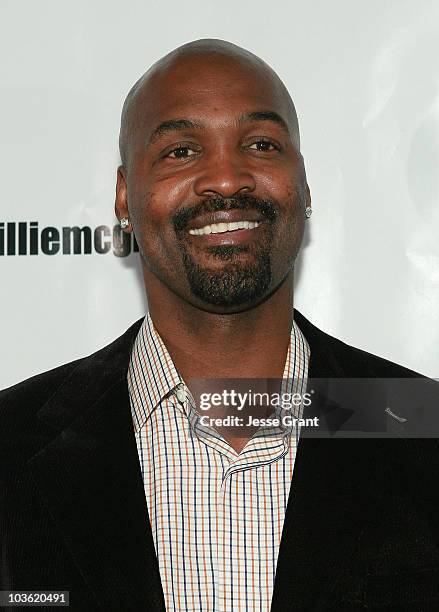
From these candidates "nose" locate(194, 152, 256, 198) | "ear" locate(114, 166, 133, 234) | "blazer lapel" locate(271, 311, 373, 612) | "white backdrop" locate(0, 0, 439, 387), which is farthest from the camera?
"white backdrop" locate(0, 0, 439, 387)

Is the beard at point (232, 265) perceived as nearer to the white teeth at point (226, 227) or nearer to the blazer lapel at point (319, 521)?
the white teeth at point (226, 227)

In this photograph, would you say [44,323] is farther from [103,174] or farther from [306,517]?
[306,517]

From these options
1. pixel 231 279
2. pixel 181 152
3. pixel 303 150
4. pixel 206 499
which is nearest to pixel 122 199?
pixel 181 152

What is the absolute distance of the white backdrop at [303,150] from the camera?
1.67m

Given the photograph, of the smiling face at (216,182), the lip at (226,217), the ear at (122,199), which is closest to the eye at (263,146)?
the smiling face at (216,182)

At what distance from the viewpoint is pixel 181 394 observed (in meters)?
1.36

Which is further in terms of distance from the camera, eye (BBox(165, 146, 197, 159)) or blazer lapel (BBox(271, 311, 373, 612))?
eye (BBox(165, 146, 197, 159))

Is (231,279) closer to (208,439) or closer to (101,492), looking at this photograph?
(208,439)

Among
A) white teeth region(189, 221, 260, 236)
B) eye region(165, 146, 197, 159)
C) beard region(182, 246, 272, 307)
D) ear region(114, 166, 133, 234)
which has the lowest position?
beard region(182, 246, 272, 307)

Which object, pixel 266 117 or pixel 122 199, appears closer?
pixel 266 117

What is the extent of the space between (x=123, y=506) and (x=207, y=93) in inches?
22.4

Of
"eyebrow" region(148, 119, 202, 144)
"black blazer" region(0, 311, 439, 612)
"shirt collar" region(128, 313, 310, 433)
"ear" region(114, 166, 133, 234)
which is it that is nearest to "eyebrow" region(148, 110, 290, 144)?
"eyebrow" region(148, 119, 202, 144)

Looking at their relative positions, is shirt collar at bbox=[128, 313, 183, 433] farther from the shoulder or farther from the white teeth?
the white teeth

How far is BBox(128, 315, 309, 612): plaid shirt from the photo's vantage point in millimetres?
1218
